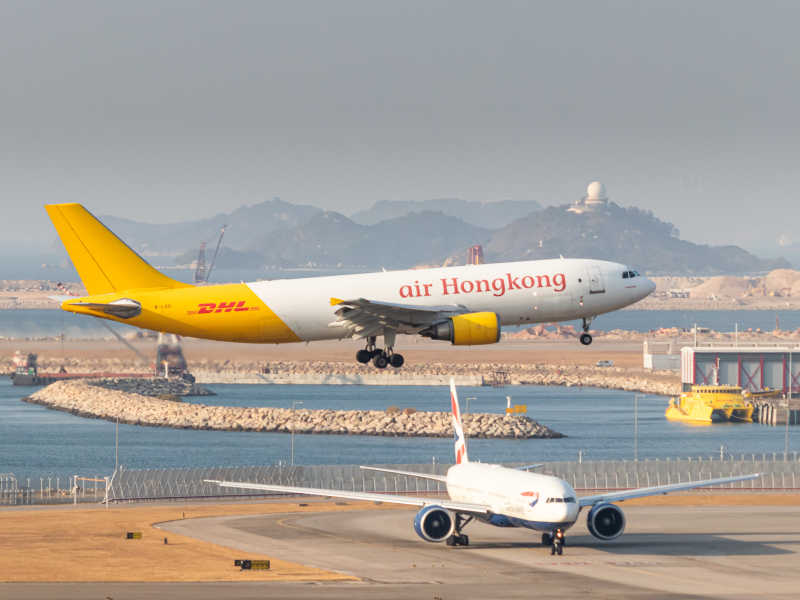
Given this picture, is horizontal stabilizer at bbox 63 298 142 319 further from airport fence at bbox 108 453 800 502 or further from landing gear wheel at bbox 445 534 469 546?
airport fence at bbox 108 453 800 502

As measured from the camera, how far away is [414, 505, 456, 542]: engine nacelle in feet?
302

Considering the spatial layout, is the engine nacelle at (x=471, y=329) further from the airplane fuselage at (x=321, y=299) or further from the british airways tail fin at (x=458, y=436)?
the british airways tail fin at (x=458, y=436)

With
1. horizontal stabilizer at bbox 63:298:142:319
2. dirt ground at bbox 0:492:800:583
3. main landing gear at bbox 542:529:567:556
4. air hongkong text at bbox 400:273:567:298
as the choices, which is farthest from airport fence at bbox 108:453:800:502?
horizontal stabilizer at bbox 63:298:142:319

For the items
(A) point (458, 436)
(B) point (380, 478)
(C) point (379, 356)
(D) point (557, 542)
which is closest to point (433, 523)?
(D) point (557, 542)

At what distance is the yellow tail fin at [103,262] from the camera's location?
205 feet

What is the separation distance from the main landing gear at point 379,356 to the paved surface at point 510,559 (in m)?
18.2

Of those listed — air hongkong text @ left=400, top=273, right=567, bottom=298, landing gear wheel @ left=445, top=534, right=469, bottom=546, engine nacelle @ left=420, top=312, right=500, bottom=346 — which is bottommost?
landing gear wheel @ left=445, top=534, right=469, bottom=546

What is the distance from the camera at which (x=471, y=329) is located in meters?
58.7

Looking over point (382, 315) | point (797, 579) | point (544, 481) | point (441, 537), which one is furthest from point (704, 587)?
point (382, 315)

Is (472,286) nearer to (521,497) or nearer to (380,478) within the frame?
(521,497)

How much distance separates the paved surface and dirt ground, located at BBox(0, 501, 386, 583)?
2775 millimetres

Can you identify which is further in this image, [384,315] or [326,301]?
[326,301]

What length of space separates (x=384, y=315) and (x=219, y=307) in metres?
9.13

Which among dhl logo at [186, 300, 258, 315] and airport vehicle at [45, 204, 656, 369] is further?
dhl logo at [186, 300, 258, 315]
